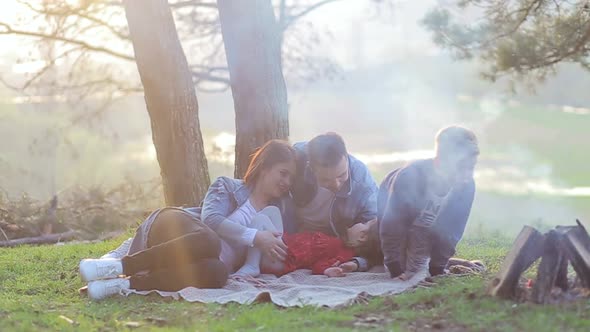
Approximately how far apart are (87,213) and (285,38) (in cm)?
408

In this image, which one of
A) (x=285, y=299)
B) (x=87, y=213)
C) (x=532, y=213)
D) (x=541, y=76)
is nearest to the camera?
(x=285, y=299)

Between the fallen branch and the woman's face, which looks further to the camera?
the fallen branch

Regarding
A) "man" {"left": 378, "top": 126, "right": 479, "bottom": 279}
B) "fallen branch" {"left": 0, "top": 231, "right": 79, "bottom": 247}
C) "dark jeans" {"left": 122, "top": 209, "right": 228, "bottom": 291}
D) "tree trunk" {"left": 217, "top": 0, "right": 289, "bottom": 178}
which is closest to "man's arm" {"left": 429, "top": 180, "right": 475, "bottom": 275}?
"man" {"left": 378, "top": 126, "right": 479, "bottom": 279}

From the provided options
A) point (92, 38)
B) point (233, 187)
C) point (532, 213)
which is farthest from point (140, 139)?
point (233, 187)

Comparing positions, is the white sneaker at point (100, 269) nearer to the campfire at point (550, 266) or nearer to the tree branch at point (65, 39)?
the campfire at point (550, 266)

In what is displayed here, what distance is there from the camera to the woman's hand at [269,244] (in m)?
5.86

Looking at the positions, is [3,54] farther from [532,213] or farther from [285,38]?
[532,213]

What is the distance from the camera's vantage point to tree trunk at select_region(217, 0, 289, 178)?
7.78 metres

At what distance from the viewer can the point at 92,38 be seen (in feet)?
40.5

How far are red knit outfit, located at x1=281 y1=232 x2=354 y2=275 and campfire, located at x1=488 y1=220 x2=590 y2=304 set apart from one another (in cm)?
154

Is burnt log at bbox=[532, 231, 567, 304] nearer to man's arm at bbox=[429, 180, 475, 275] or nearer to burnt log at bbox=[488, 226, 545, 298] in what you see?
burnt log at bbox=[488, 226, 545, 298]

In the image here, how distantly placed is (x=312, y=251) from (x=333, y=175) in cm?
57

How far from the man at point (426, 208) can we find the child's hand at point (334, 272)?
1.38 feet

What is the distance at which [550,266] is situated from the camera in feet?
15.3
